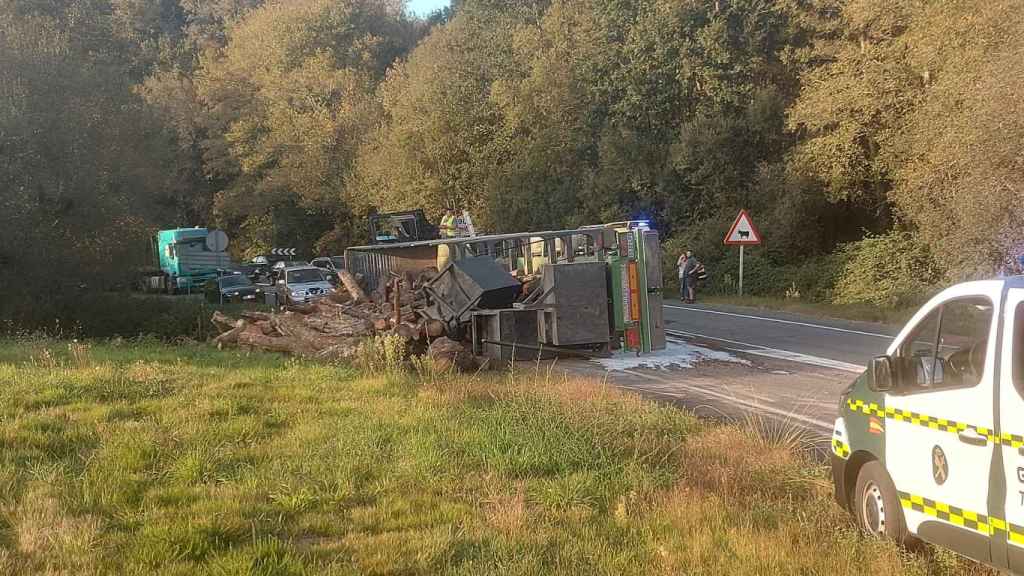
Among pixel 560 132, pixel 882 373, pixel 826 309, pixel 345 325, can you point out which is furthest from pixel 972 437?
pixel 560 132

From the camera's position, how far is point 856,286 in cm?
2314

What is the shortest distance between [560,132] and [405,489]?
3380cm

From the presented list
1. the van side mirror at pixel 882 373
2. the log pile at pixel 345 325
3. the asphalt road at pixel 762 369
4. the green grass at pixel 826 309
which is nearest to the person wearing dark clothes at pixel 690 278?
the green grass at pixel 826 309

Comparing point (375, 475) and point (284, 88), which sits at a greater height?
point (284, 88)

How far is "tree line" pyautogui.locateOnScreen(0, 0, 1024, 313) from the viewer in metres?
20.5

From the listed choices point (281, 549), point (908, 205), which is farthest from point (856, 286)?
point (281, 549)

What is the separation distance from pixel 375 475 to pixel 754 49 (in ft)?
94.3

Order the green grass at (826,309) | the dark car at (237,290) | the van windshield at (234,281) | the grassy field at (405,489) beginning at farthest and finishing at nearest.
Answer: the van windshield at (234,281), the dark car at (237,290), the green grass at (826,309), the grassy field at (405,489)

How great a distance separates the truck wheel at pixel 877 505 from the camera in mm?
5074

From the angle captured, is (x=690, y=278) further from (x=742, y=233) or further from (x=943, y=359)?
(x=943, y=359)

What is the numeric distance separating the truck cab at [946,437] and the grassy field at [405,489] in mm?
315

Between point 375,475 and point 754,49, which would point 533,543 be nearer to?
point 375,475

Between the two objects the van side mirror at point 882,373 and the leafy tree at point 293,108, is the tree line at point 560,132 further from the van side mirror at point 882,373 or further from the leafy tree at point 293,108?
the van side mirror at point 882,373

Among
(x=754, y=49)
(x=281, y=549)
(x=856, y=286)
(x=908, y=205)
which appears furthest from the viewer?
(x=754, y=49)
